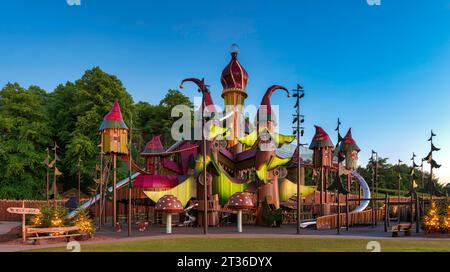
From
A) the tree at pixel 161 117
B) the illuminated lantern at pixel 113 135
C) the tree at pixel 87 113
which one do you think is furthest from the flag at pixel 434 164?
the tree at pixel 161 117

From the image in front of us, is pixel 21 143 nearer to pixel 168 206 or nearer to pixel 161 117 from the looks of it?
pixel 161 117

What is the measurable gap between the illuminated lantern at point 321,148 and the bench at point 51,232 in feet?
83.9

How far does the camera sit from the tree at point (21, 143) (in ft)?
151

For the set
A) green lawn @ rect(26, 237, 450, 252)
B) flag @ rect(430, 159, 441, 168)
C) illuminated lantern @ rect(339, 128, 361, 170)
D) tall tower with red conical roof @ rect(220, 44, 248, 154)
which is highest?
tall tower with red conical roof @ rect(220, 44, 248, 154)

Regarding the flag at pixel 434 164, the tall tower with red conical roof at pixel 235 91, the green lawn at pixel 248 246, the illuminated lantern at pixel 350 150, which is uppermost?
the tall tower with red conical roof at pixel 235 91

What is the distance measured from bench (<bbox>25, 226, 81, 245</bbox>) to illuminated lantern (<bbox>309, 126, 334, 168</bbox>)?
2559cm

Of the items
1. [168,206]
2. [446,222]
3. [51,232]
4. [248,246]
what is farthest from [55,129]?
[446,222]

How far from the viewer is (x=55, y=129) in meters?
53.2

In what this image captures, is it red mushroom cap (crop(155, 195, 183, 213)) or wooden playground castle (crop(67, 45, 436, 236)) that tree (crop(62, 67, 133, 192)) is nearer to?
wooden playground castle (crop(67, 45, 436, 236))

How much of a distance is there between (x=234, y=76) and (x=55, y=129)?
86.5 ft

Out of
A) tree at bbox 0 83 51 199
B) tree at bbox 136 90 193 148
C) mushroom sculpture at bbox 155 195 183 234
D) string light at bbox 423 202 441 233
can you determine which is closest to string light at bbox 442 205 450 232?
string light at bbox 423 202 441 233

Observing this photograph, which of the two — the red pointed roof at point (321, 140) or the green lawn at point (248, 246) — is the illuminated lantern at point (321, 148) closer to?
the red pointed roof at point (321, 140)

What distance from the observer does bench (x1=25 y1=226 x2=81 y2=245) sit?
799 inches

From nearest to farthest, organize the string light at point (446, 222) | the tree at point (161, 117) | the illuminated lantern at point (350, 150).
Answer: the string light at point (446, 222)
the illuminated lantern at point (350, 150)
the tree at point (161, 117)
